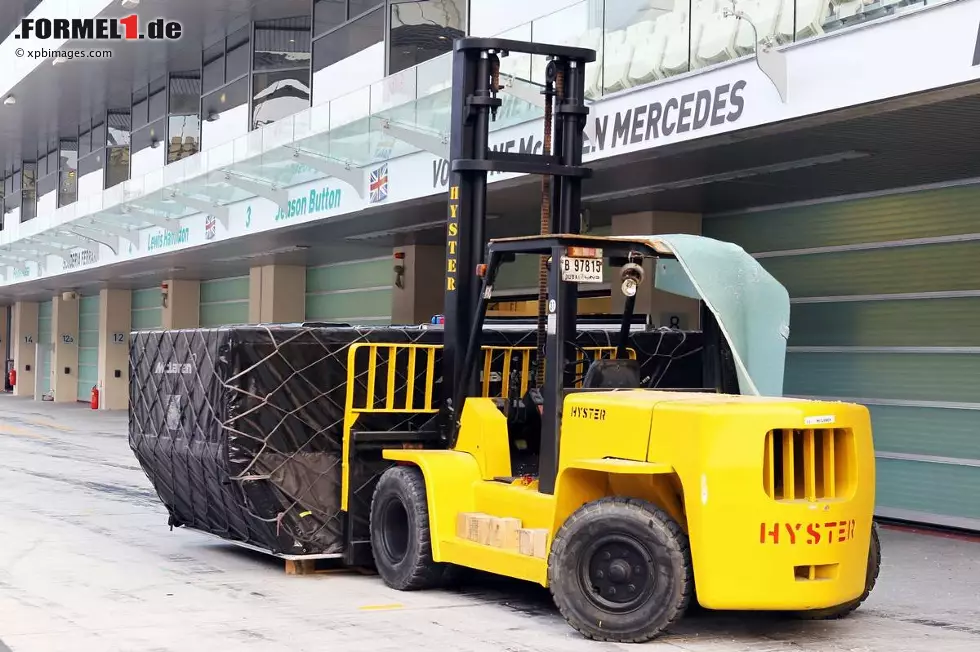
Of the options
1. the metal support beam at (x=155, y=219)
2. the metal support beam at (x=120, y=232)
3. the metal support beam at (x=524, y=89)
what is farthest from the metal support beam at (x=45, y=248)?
the metal support beam at (x=524, y=89)

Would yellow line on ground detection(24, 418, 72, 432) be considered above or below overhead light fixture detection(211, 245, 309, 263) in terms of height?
below

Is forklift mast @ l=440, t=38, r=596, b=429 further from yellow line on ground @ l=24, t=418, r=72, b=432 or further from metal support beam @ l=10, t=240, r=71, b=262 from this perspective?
metal support beam @ l=10, t=240, r=71, b=262

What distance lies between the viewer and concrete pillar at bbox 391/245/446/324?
2291 cm

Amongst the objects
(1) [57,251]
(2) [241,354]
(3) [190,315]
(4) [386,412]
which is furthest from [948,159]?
(1) [57,251]

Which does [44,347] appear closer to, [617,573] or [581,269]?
[581,269]

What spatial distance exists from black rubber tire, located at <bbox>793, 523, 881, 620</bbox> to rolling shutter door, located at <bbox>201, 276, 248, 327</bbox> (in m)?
25.4

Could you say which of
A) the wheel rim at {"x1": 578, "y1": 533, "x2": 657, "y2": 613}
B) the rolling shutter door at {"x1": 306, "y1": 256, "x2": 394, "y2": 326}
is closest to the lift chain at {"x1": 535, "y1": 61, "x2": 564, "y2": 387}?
the wheel rim at {"x1": 578, "y1": 533, "x2": 657, "y2": 613}

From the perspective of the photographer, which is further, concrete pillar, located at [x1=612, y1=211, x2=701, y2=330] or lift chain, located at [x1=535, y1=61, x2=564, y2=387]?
concrete pillar, located at [x1=612, y1=211, x2=701, y2=330]

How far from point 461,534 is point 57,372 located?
1556 inches

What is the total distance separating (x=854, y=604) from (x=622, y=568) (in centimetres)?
171

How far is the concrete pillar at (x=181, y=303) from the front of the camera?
35500 millimetres

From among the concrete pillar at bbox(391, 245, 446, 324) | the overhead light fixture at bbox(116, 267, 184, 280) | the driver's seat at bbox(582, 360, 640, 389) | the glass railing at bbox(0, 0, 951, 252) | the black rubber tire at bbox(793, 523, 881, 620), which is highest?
the glass railing at bbox(0, 0, 951, 252)

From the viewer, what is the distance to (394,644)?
289 inches

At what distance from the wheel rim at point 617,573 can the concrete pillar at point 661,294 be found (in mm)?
8570
